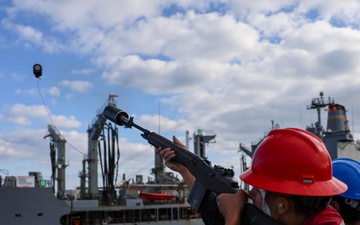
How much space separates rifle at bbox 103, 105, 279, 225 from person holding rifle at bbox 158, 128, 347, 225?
47 mm

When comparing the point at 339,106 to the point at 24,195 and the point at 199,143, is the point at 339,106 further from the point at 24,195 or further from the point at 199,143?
the point at 24,195

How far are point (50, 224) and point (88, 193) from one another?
623 centimetres

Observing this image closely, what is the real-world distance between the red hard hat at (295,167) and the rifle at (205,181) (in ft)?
0.40

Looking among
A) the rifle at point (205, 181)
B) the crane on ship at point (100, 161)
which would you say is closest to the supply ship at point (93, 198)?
the crane on ship at point (100, 161)

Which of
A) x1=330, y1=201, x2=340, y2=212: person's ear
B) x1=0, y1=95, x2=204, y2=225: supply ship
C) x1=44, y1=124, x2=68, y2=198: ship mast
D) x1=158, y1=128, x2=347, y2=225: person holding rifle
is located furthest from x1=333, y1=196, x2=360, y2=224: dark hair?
x1=44, y1=124, x2=68, y2=198: ship mast

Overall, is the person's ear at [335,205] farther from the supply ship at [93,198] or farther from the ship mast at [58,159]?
the ship mast at [58,159]

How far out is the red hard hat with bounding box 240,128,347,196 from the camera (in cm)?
162

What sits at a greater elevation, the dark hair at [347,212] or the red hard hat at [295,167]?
the red hard hat at [295,167]

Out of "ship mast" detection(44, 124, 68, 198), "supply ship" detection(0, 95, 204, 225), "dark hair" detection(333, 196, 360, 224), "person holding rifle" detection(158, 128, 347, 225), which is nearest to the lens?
"person holding rifle" detection(158, 128, 347, 225)

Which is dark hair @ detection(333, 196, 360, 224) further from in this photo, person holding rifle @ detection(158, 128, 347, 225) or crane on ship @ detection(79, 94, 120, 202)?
crane on ship @ detection(79, 94, 120, 202)

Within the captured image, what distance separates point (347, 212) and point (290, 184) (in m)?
1.08

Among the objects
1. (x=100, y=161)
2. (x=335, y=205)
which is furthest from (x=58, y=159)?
(x=335, y=205)

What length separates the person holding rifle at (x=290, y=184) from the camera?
5.27 ft

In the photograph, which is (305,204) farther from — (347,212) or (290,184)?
(347,212)
